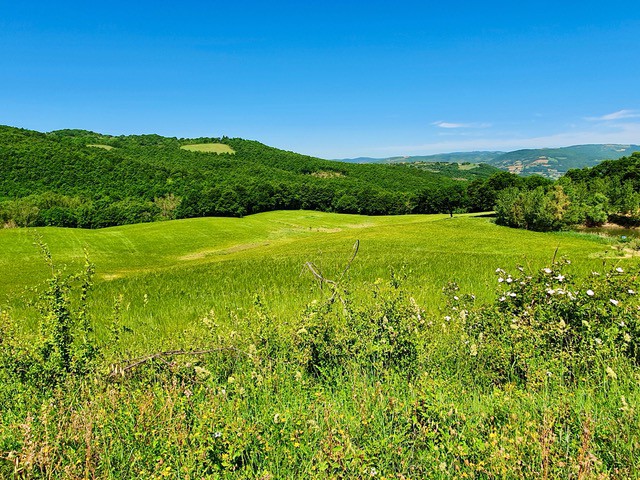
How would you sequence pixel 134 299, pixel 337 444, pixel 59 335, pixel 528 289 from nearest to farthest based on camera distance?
pixel 337 444, pixel 59 335, pixel 528 289, pixel 134 299

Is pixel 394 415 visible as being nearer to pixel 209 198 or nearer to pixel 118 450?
pixel 118 450

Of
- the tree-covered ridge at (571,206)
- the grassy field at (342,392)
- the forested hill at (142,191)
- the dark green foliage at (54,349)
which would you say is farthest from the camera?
the forested hill at (142,191)

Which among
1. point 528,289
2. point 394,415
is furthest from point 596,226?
point 394,415

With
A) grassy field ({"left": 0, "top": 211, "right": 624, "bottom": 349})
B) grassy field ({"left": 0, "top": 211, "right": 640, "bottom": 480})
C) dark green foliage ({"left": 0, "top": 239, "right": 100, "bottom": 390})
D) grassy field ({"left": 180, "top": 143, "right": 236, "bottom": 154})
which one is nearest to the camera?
grassy field ({"left": 0, "top": 211, "right": 640, "bottom": 480})

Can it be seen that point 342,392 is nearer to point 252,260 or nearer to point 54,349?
point 54,349

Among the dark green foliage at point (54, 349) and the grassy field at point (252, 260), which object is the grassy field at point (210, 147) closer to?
the grassy field at point (252, 260)

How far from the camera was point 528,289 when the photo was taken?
585 cm

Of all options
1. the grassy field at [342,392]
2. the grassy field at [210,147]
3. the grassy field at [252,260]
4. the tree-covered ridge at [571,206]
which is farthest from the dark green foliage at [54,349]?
the grassy field at [210,147]

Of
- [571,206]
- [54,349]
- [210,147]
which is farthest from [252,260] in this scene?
[210,147]

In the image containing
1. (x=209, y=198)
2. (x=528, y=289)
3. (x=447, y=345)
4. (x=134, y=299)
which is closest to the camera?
(x=447, y=345)

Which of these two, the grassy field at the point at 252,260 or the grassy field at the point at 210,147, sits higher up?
the grassy field at the point at 210,147

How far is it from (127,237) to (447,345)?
59993 millimetres

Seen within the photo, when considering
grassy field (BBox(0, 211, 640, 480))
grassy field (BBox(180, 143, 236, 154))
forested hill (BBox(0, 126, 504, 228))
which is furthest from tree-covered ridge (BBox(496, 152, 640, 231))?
grassy field (BBox(180, 143, 236, 154))

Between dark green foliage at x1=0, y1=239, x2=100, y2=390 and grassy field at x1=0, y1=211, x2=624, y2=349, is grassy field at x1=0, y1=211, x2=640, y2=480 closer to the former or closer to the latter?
dark green foliage at x1=0, y1=239, x2=100, y2=390
